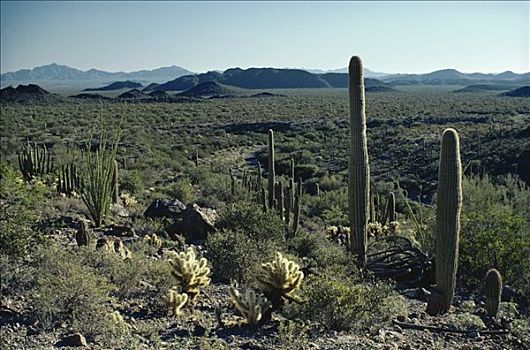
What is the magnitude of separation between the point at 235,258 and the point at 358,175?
2.48 meters

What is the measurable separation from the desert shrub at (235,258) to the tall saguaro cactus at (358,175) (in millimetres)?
1578

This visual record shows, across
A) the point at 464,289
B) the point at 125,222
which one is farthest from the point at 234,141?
the point at 464,289

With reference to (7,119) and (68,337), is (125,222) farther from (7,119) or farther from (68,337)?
(7,119)

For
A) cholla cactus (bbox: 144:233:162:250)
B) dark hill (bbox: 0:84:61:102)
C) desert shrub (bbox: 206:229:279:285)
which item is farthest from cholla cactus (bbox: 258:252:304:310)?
dark hill (bbox: 0:84:61:102)

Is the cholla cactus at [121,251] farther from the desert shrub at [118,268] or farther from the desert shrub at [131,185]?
the desert shrub at [131,185]

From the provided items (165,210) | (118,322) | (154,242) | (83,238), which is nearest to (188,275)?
(118,322)

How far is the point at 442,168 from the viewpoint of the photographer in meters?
8.14

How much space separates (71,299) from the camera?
6.38 metres

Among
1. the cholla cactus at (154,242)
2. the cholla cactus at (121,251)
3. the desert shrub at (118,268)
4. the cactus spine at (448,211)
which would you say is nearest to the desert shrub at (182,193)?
the cholla cactus at (154,242)

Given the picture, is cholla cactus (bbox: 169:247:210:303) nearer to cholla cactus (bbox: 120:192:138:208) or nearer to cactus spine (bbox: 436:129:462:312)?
cactus spine (bbox: 436:129:462:312)

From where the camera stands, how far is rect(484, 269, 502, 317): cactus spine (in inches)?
298

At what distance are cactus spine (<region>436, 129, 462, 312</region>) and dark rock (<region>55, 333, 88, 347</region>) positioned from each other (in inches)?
187

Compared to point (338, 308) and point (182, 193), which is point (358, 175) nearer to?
point (338, 308)

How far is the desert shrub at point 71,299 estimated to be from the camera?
Answer: 6059 mm
